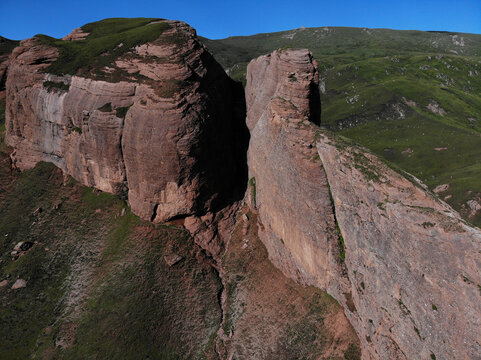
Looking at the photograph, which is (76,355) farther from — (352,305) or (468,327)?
(468,327)

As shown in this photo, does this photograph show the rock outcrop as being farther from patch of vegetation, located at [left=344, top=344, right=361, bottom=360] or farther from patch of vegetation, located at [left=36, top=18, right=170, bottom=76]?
patch of vegetation, located at [left=36, top=18, right=170, bottom=76]

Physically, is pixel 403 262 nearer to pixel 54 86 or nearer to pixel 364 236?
pixel 364 236

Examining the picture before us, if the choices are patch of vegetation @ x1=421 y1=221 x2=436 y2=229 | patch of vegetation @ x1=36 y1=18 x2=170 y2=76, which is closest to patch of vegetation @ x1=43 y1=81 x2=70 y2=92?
patch of vegetation @ x1=36 y1=18 x2=170 y2=76

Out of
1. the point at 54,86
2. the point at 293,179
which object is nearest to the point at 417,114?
the point at 293,179

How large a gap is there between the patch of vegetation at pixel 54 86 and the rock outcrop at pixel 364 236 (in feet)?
69.5

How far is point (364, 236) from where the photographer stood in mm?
18688

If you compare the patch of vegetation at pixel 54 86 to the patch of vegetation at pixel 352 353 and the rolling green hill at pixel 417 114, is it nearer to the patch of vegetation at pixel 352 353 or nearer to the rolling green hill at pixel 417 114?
the patch of vegetation at pixel 352 353

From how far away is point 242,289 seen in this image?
2784 cm

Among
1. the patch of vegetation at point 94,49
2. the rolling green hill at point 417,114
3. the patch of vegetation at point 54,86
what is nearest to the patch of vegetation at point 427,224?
the patch of vegetation at point 94,49

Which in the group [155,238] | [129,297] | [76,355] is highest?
[155,238]

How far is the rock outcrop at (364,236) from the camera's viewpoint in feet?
46.2

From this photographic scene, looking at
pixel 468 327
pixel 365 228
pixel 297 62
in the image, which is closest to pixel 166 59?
pixel 297 62

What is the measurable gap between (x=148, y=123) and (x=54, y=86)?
14798 mm

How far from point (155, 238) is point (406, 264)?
21692 millimetres
